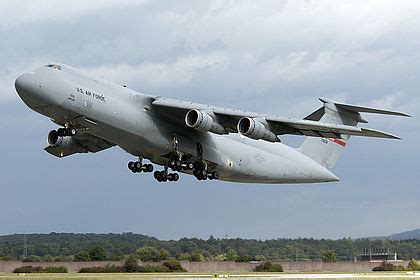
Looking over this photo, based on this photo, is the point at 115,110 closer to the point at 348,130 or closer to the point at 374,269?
the point at 348,130

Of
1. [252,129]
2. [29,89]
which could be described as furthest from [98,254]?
[29,89]

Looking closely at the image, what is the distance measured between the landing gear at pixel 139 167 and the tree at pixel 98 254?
49.2 ft

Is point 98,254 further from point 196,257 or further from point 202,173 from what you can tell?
point 202,173

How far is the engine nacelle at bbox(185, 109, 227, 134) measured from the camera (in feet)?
95.0

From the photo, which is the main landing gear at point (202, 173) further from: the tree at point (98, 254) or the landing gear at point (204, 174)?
the tree at point (98, 254)

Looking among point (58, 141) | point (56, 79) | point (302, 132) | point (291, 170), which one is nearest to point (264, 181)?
point (291, 170)

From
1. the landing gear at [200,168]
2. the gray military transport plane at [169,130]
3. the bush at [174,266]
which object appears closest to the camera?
the gray military transport plane at [169,130]

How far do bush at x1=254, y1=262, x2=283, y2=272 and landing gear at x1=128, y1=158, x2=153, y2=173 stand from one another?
15067 mm

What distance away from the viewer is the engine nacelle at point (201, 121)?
29.0m

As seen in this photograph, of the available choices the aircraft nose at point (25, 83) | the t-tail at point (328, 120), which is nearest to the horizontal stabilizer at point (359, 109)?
the t-tail at point (328, 120)

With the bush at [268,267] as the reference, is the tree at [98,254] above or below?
above

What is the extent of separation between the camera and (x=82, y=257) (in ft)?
153

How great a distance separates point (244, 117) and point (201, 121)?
162 cm

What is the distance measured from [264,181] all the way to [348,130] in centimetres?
503
